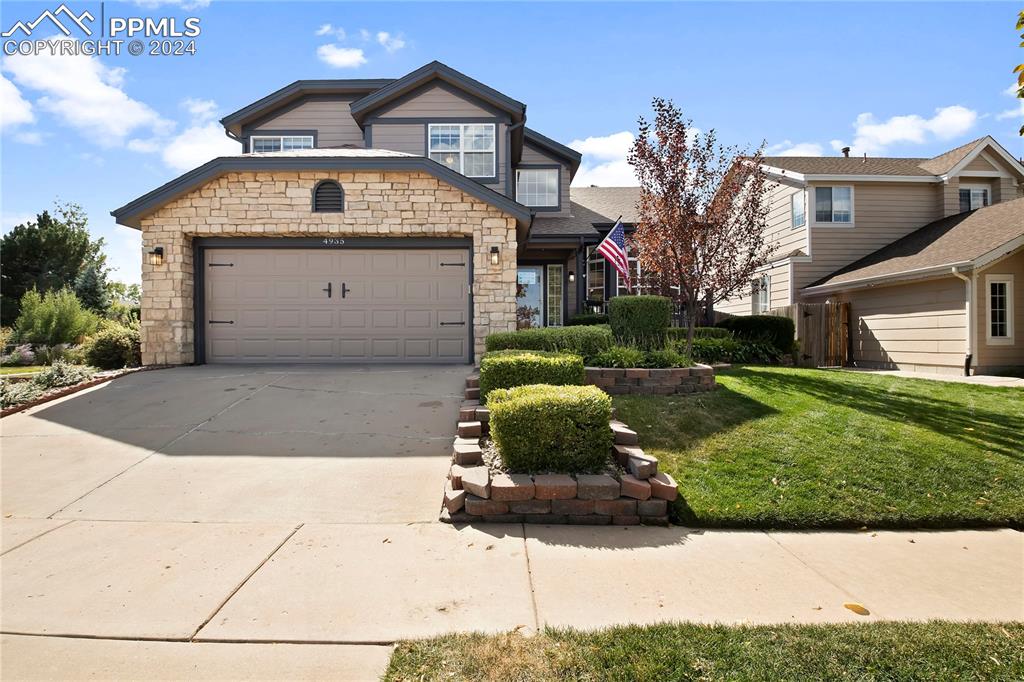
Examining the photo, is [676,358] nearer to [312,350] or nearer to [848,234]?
[312,350]

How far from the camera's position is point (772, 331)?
12.6 metres

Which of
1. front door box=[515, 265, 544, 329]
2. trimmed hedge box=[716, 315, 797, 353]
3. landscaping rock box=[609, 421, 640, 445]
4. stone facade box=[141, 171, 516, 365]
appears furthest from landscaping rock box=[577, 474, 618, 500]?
front door box=[515, 265, 544, 329]

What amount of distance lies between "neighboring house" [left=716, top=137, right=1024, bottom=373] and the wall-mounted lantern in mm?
12494

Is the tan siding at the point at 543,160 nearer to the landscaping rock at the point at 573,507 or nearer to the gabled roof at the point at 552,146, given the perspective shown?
the gabled roof at the point at 552,146

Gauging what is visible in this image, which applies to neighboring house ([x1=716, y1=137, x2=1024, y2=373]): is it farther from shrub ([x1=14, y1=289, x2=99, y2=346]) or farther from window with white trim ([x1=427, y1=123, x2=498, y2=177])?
shrub ([x1=14, y1=289, x2=99, y2=346])

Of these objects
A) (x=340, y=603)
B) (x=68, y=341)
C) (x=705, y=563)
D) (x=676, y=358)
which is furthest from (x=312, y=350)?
(x=68, y=341)

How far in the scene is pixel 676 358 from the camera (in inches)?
298

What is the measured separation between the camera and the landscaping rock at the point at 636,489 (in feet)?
13.3

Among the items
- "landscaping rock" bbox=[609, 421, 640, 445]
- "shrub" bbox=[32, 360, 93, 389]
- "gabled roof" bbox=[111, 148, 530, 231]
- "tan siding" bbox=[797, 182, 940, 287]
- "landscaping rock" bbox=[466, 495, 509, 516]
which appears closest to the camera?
"landscaping rock" bbox=[466, 495, 509, 516]

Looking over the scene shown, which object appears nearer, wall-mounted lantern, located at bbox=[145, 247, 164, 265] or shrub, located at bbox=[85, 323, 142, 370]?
wall-mounted lantern, located at bbox=[145, 247, 164, 265]

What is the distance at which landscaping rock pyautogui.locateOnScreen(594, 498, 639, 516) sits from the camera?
4020 mm

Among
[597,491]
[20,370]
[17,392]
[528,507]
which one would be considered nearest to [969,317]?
[597,491]

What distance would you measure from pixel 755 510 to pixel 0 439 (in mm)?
8177

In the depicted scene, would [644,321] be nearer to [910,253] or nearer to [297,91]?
[910,253]
